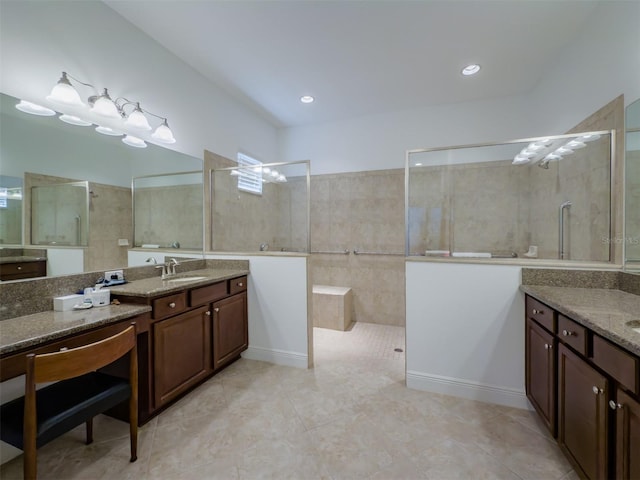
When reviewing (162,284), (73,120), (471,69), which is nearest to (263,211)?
(162,284)

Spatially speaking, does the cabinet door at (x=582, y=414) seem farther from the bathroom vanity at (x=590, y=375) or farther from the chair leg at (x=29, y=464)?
the chair leg at (x=29, y=464)

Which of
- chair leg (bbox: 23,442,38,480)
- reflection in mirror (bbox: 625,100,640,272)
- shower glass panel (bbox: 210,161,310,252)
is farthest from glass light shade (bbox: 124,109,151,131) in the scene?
reflection in mirror (bbox: 625,100,640,272)

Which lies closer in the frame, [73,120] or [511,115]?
[73,120]

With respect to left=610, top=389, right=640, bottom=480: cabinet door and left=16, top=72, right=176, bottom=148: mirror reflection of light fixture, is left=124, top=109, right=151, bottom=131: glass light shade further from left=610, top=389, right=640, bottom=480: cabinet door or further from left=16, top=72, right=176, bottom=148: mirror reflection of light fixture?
left=610, top=389, right=640, bottom=480: cabinet door

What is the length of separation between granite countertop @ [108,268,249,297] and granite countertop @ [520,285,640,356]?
2318mm

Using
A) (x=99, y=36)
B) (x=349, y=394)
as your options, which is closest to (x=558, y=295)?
Answer: (x=349, y=394)

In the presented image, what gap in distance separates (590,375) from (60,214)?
3.01 meters

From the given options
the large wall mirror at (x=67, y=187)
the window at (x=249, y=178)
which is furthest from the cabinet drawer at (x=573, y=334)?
the window at (x=249, y=178)

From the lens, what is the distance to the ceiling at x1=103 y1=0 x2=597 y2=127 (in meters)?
2.01

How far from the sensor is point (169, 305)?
1853mm

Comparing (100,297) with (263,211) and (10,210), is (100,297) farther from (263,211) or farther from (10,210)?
(263,211)

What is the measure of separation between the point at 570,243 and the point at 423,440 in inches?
79.1

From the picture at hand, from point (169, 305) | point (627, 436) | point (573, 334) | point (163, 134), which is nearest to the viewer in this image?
point (627, 436)

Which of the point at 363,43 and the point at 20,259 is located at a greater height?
the point at 363,43
